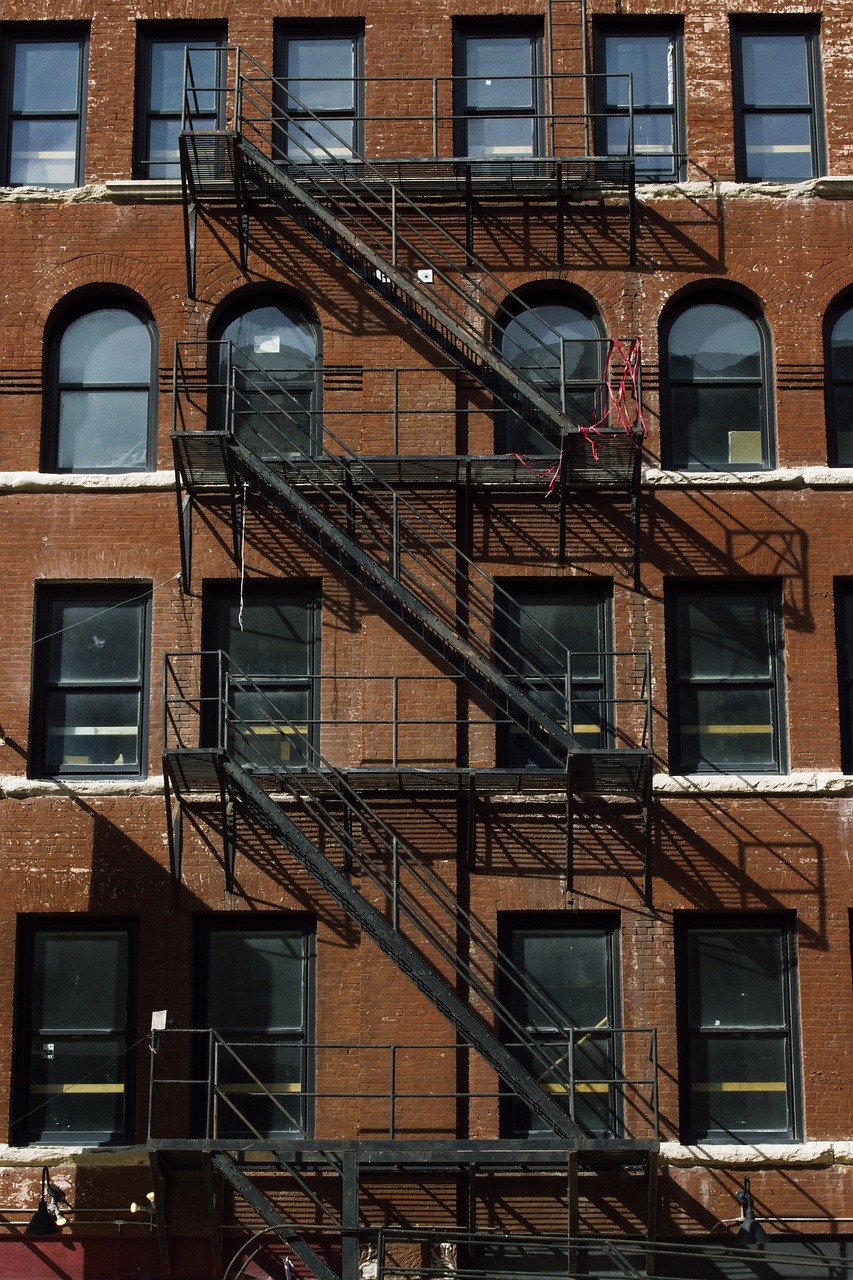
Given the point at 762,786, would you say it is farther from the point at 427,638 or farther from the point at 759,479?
the point at 427,638

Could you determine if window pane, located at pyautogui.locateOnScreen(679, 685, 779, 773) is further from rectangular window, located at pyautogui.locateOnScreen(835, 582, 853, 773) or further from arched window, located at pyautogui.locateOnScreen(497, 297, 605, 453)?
arched window, located at pyautogui.locateOnScreen(497, 297, 605, 453)

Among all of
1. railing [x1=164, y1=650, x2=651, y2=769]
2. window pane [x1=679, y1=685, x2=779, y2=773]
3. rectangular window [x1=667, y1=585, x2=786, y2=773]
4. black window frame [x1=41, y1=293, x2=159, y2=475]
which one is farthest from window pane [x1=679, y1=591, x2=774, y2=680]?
black window frame [x1=41, y1=293, x2=159, y2=475]

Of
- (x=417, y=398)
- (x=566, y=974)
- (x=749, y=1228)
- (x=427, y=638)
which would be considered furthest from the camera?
(x=417, y=398)

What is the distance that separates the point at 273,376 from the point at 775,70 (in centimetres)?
662

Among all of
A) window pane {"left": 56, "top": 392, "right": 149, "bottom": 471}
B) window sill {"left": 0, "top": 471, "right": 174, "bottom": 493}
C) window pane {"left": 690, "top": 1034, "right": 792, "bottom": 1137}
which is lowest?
window pane {"left": 690, "top": 1034, "right": 792, "bottom": 1137}

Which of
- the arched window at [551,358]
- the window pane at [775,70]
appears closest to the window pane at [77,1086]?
the arched window at [551,358]

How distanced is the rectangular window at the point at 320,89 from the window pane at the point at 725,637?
6.18 metres

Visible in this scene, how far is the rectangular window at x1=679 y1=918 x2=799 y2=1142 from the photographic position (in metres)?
18.2

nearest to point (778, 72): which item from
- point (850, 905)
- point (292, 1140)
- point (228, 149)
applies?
point (228, 149)

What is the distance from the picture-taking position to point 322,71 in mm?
21000

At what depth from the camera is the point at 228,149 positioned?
64.4ft

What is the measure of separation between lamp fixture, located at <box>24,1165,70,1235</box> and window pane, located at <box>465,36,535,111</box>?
12.0 m

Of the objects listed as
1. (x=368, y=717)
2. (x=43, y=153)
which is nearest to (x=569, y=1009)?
(x=368, y=717)

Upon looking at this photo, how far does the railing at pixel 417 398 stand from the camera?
19.5 m
